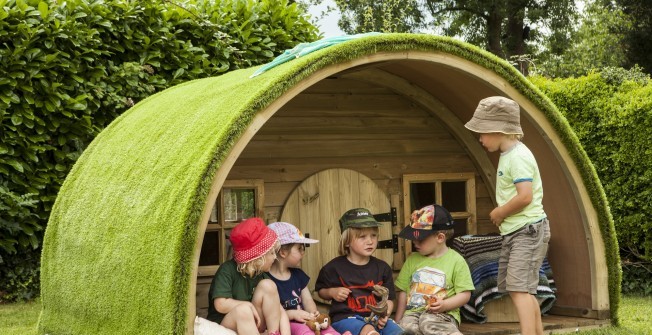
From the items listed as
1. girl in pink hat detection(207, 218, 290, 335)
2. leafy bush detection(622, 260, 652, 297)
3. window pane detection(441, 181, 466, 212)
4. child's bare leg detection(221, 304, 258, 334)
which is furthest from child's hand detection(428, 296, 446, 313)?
leafy bush detection(622, 260, 652, 297)

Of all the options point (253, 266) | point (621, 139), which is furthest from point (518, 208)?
point (621, 139)

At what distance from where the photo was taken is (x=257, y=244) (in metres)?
5.89

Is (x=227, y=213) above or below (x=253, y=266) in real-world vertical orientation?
above

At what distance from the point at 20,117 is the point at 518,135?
187 inches

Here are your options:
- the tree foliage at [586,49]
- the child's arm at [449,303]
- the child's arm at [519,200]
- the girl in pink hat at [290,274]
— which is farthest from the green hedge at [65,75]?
the tree foliage at [586,49]

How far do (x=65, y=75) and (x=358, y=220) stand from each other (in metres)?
3.64

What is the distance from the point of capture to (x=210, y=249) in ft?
23.7

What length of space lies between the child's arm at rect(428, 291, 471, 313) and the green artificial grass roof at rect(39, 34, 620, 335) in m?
1.22

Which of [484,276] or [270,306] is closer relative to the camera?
[270,306]

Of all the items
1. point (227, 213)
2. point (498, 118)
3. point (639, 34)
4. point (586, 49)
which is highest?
point (586, 49)

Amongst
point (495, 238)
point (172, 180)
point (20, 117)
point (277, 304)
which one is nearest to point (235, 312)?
point (277, 304)

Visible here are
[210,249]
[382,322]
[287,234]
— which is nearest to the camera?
[382,322]

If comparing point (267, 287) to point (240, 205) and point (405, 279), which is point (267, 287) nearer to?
point (405, 279)

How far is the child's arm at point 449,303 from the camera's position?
20.7ft
